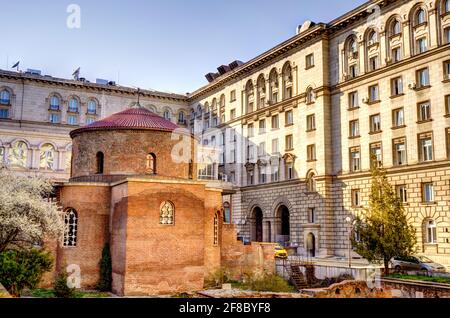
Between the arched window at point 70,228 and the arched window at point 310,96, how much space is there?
84.3 ft

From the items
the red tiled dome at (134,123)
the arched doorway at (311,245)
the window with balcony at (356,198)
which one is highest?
the red tiled dome at (134,123)

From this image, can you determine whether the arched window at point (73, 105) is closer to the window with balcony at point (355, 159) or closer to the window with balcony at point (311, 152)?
the window with balcony at point (311, 152)

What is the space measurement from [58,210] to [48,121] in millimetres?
37089

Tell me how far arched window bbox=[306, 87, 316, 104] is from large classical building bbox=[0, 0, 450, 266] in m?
0.19

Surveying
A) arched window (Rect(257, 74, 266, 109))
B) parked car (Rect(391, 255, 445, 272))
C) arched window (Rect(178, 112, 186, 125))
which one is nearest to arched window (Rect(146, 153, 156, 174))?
parked car (Rect(391, 255, 445, 272))

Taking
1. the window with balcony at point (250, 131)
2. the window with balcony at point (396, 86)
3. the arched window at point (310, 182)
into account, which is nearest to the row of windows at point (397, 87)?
the window with balcony at point (396, 86)

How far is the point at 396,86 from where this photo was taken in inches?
1511

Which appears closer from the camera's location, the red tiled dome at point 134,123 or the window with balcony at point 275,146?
the red tiled dome at point 134,123

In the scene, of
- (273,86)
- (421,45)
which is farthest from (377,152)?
(273,86)

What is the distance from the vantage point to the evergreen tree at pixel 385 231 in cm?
2861

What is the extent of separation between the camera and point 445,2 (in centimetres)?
3453

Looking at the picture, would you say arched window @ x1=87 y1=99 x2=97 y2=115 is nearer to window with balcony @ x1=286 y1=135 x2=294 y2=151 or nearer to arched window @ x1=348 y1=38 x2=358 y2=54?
window with balcony @ x1=286 y1=135 x2=294 y2=151
